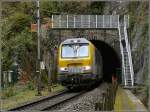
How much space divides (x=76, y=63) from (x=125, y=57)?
8035mm

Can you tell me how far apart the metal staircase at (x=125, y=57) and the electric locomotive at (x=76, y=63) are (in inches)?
137

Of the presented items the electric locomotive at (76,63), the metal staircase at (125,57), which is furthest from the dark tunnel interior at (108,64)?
A: the electric locomotive at (76,63)

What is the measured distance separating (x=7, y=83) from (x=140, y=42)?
27.8ft

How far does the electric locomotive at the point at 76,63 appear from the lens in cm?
2806

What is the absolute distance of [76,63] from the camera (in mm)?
28297

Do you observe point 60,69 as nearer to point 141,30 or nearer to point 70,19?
point 141,30

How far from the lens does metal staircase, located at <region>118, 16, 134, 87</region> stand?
104 ft

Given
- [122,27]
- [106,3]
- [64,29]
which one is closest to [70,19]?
[64,29]

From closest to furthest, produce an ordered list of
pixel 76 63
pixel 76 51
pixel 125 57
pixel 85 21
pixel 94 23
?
pixel 76 63, pixel 76 51, pixel 125 57, pixel 85 21, pixel 94 23

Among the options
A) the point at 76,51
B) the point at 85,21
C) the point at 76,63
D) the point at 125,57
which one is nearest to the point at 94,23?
the point at 85,21

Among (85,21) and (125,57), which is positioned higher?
(85,21)

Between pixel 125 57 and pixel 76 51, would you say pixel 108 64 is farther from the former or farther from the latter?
pixel 76 51

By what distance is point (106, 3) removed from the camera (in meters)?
45.8

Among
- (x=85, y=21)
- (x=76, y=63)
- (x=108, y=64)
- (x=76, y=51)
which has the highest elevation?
(x=85, y=21)
